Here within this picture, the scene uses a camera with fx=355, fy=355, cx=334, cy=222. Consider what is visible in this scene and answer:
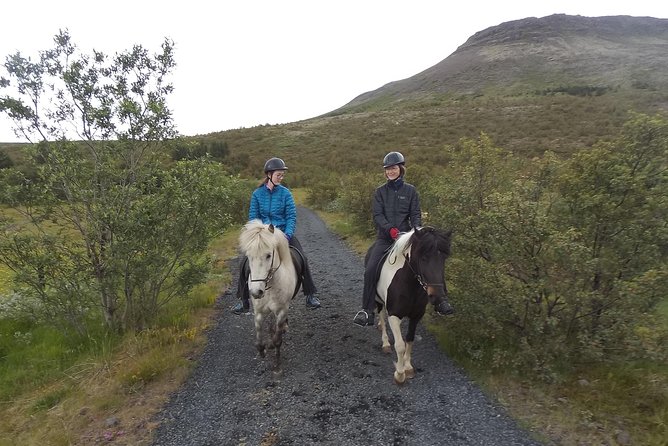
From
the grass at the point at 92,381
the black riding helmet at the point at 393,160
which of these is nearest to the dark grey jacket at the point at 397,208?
the black riding helmet at the point at 393,160

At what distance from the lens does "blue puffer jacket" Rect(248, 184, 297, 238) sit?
5895 millimetres

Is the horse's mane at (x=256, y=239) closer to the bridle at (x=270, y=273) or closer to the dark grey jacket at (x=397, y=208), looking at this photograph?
the bridle at (x=270, y=273)

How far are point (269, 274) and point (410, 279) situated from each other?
1.88 m

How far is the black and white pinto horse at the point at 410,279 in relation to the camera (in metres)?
4.05

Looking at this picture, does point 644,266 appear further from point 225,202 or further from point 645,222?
point 225,202

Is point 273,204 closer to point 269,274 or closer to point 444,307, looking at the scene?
point 269,274

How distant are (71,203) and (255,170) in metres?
30.7

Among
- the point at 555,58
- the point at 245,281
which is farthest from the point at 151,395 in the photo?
the point at 555,58

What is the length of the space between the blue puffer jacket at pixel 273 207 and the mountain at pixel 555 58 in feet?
176

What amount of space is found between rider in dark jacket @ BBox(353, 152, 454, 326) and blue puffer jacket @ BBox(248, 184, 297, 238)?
1.43 m

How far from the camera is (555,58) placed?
78.1 meters

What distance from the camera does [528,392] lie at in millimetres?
4137

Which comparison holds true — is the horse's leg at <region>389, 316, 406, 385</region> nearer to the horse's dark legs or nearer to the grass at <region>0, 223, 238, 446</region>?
the horse's dark legs

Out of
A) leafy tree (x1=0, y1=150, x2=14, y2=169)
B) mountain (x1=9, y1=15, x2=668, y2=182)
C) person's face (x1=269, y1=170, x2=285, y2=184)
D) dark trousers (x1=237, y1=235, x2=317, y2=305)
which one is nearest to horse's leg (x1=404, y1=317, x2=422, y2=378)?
dark trousers (x1=237, y1=235, x2=317, y2=305)
